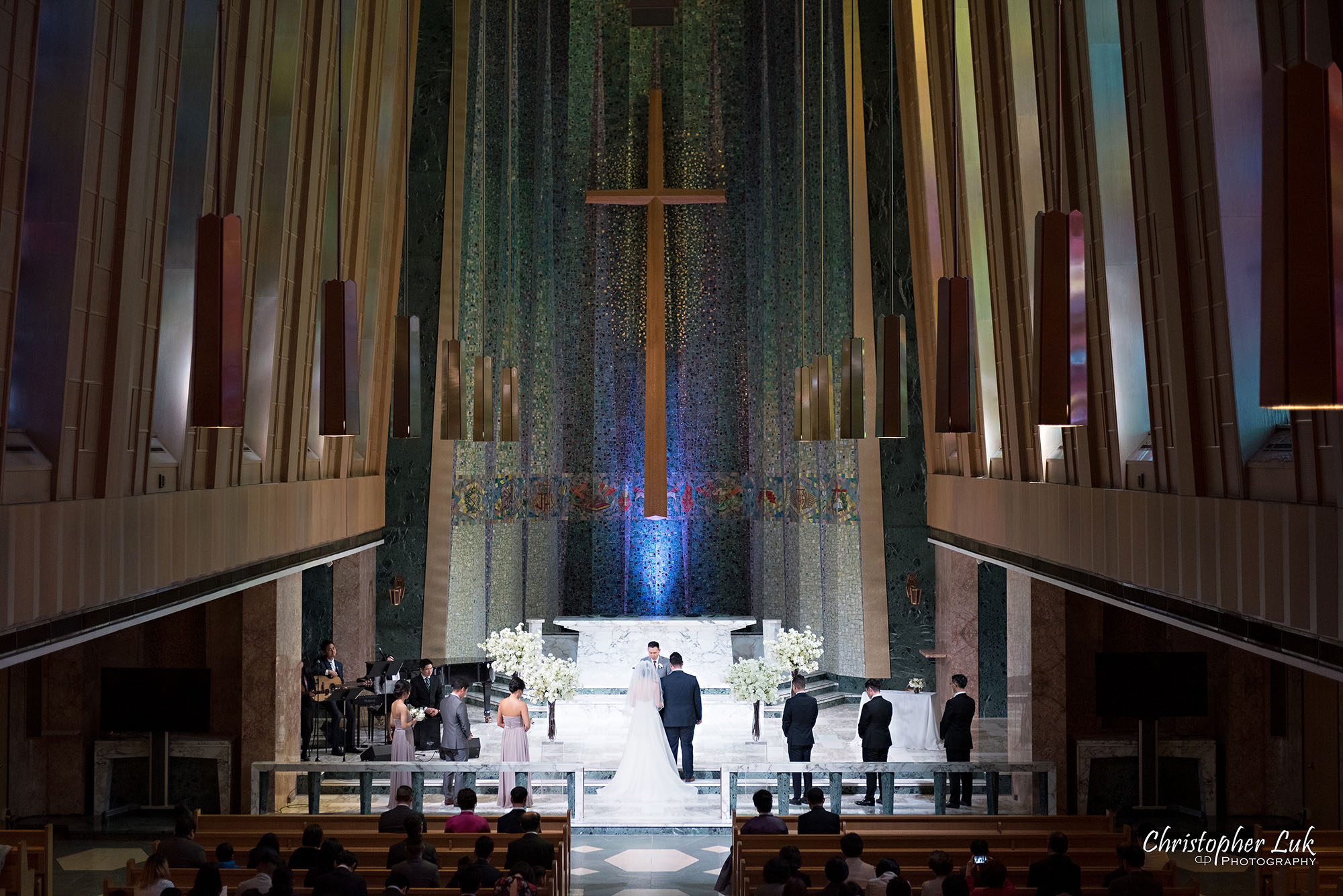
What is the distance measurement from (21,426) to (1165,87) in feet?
18.3

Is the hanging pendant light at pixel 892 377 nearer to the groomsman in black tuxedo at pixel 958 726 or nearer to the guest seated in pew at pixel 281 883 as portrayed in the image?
the groomsman in black tuxedo at pixel 958 726

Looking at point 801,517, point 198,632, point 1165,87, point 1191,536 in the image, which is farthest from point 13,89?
point 801,517

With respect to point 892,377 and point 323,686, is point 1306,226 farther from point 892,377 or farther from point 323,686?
point 323,686

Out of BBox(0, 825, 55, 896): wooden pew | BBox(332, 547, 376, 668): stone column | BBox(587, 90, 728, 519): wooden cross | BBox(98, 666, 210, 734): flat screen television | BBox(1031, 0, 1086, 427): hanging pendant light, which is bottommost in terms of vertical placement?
BBox(0, 825, 55, 896): wooden pew

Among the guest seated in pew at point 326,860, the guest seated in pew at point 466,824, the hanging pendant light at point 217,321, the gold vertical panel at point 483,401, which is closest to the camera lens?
the hanging pendant light at point 217,321

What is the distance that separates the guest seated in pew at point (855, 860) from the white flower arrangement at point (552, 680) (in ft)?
19.1

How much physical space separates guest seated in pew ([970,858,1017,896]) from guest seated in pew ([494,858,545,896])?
2192mm

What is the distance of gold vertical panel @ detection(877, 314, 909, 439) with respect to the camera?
837 cm

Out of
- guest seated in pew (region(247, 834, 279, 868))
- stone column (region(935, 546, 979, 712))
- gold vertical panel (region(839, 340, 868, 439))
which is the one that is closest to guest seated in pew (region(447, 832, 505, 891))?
guest seated in pew (region(247, 834, 279, 868))

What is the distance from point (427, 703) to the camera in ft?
43.8

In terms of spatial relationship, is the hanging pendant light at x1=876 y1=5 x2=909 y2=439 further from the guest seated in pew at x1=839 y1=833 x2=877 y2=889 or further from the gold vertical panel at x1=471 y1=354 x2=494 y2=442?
the gold vertical panel at x1=471 y1=354 x2=494 y2=442

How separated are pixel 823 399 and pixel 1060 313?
786 cm

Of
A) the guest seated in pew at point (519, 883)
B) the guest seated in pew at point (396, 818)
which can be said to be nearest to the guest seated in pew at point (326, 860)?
the guest seated in pew at point (519, 883)

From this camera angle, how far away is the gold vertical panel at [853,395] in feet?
35.7
